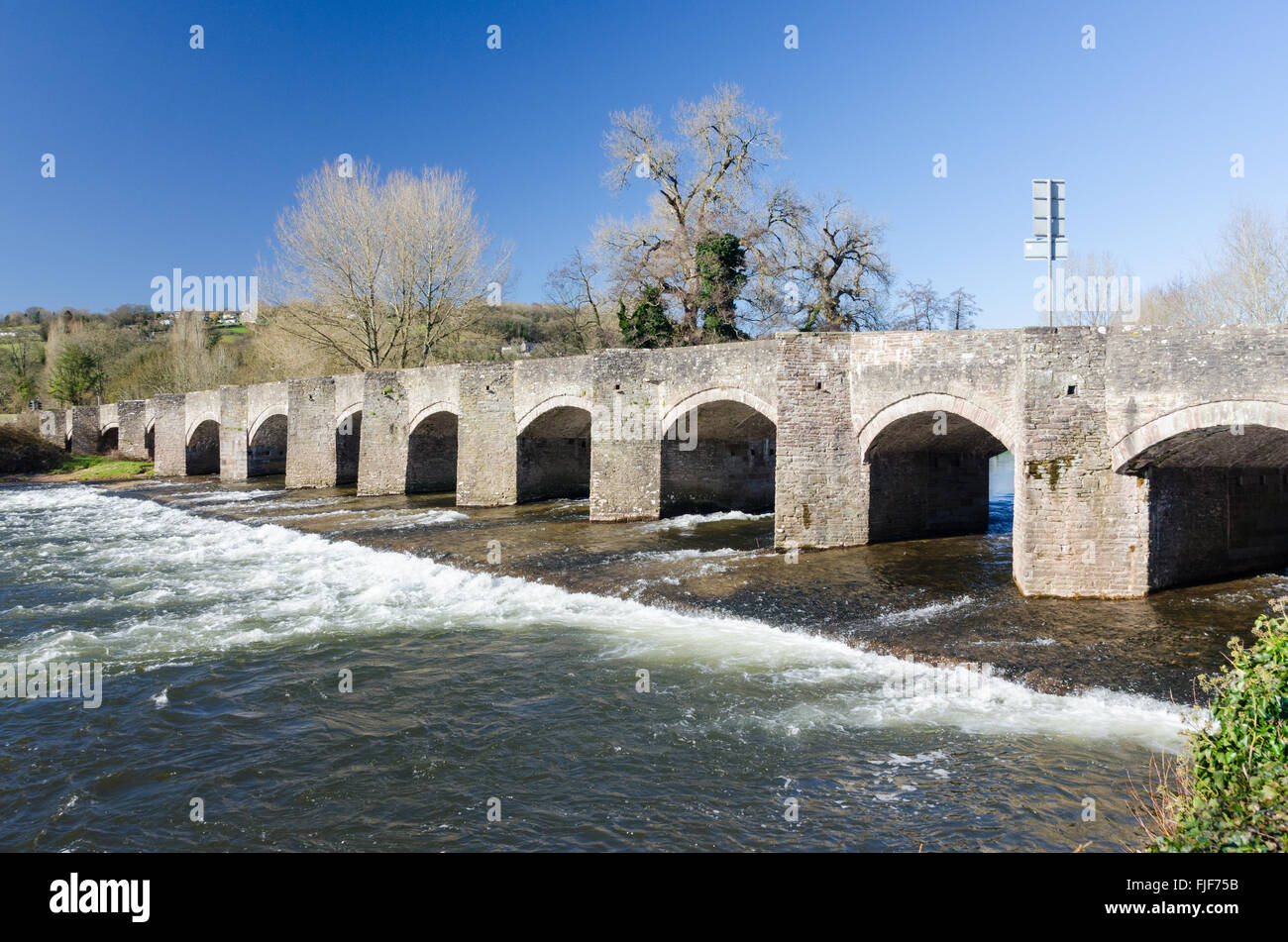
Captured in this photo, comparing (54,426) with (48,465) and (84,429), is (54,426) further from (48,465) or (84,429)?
(48,465)

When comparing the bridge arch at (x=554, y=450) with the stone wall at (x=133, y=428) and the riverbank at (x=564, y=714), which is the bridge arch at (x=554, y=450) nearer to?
the riverbank at (x=564, y=714)

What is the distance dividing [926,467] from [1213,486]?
5116 millimetres

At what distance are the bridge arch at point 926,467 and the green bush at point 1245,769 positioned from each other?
30.6 ft

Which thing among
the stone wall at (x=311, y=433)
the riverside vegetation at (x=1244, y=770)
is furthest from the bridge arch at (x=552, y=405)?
the riverside vegetation at (x=1244, y=770)

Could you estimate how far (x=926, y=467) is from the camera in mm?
16234

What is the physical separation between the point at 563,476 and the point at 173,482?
20.6 metres

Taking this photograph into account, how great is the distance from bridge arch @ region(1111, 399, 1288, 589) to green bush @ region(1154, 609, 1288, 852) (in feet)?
24.2

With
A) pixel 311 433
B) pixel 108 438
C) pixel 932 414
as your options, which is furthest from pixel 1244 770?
pixel 108 438

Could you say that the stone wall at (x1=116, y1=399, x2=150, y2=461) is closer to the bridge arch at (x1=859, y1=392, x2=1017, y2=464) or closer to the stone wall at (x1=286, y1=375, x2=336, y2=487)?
the stone wall at (x1=286, y1=375, x2=336, y2=487)

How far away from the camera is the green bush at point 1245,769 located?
325cm

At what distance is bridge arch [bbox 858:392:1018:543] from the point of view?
13789 millimetres

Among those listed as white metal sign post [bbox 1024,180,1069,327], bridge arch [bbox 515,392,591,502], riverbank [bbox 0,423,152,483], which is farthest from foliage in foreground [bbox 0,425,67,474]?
white metal sign post [bbox 1024,180,1069,327]
